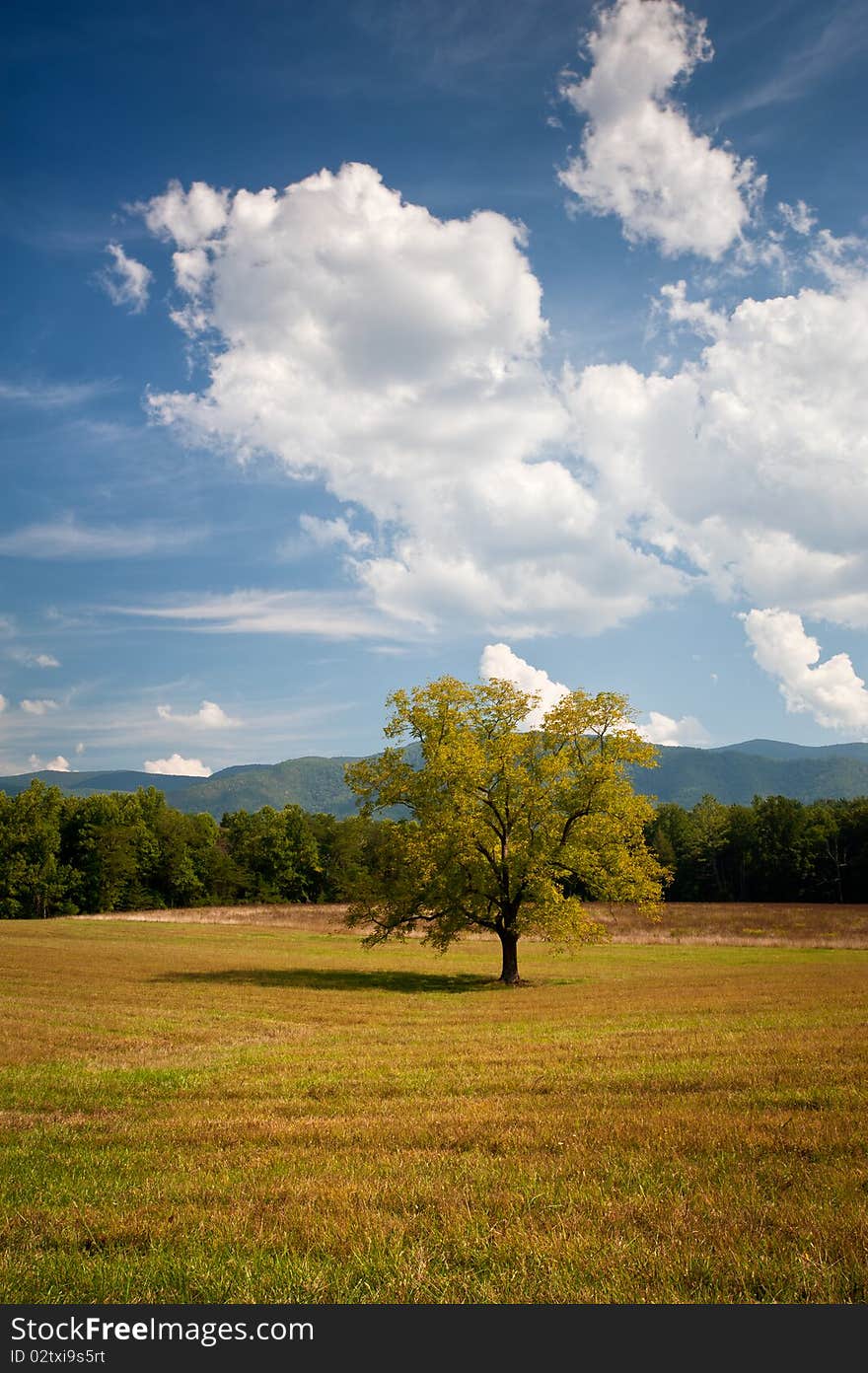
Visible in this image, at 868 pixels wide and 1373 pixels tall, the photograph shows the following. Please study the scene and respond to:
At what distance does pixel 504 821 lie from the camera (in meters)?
35.6

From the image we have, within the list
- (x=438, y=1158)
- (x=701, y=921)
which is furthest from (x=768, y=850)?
(x=438, y=1158)

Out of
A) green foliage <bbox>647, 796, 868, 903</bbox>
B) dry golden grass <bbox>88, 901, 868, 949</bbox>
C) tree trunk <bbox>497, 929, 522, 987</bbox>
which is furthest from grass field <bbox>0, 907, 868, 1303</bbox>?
green foliage <bbox>647, 796, 868, 903</bbox>

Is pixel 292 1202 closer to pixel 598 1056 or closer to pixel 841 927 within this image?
pixel 598 1056

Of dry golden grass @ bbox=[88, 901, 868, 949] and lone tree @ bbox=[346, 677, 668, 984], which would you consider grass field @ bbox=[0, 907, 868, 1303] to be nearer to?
lone tree @ bbox=[346, 677, 668, 984]

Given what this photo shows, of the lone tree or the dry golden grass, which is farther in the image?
the dry golden grass

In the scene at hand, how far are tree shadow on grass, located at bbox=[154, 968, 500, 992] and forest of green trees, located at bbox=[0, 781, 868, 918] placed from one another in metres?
59.4

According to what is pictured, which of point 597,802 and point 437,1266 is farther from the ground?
point 597,802

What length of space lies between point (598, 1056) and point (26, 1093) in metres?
9.96

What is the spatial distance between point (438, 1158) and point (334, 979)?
1111 inches

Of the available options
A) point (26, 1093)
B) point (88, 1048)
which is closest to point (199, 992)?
point (88, 1048)

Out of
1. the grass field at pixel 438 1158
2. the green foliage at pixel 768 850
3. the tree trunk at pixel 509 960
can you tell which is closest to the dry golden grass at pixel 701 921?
the tree trunk at pixel 509 960

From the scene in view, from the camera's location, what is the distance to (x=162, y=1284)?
19.1ft

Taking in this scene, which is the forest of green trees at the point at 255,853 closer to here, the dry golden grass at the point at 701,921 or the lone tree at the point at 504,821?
the dry golden grass at the point at 701,921

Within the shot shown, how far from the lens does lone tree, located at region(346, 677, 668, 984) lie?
34594 mm
